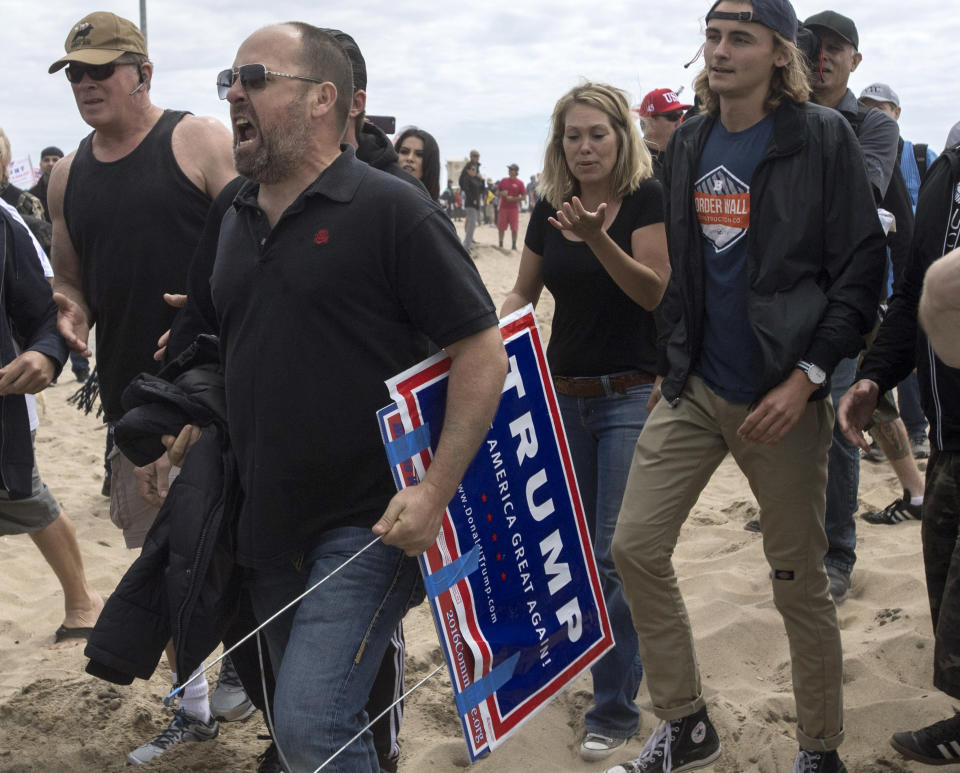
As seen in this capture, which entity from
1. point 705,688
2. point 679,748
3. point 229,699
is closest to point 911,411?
point 705,688

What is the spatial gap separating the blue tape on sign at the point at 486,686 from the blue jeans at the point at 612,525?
91 cm

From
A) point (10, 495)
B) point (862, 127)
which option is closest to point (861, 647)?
point (862, 127)

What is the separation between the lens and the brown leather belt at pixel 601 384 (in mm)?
3686

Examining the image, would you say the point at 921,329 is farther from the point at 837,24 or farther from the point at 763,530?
the point at 837,24

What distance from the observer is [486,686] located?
2693mm

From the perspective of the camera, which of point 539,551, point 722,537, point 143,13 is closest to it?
point 539,551

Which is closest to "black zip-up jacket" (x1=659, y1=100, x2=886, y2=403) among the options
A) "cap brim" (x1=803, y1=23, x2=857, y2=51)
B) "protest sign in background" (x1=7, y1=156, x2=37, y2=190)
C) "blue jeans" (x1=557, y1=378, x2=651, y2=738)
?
"blue jeans" (x1=557, y1=378, x2=651, y2=738)

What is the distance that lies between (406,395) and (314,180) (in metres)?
0.62

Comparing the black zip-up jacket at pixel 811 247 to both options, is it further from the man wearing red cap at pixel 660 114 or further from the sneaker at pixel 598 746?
the man wearing red cap at pixel 660 114

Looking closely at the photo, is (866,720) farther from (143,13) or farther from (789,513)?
(143,13)

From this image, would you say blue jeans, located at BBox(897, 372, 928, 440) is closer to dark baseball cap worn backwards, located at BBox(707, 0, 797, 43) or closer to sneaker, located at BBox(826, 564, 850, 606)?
sneaker, located at BBox(826, 564, 850, 606)

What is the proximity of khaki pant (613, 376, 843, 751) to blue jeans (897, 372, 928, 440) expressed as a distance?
436 centimetres

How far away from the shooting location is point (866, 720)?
366cm

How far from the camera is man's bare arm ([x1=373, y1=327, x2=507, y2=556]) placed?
7.88ft
